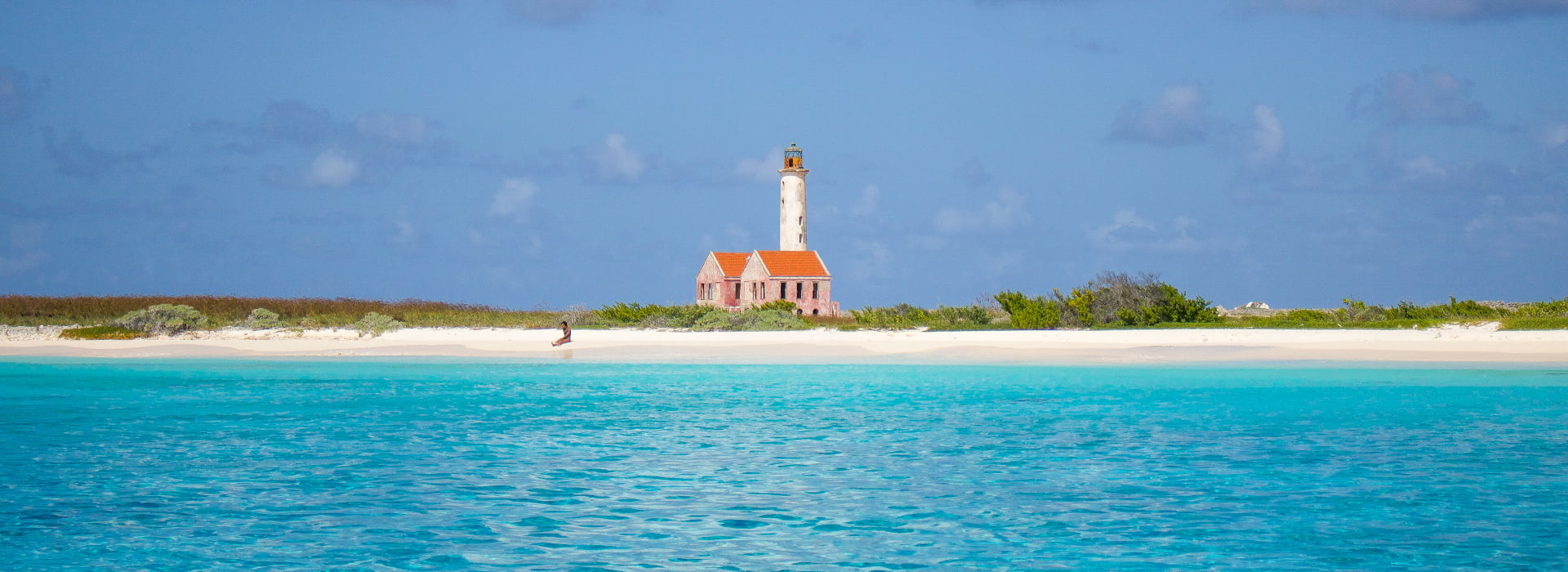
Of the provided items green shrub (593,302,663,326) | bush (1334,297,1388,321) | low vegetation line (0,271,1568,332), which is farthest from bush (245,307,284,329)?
→ bush (1334,297,1388,321)

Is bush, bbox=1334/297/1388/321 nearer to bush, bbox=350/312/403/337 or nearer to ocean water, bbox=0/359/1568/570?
ocean water, bbox=0/359/1568/570

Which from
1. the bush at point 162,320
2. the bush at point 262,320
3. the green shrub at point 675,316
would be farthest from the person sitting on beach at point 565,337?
the bush at point 162,320

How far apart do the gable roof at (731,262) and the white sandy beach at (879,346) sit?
16.5 metres

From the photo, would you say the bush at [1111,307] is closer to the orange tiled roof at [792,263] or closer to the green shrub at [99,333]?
the orange tiled roof at [792,263]

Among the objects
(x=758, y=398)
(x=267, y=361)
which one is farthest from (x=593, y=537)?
(x=267, y=361)

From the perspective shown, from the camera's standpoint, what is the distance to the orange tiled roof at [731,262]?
51312 millimetres

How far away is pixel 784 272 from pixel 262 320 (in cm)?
2054

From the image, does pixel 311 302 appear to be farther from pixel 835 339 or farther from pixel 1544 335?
pixel 1544 335

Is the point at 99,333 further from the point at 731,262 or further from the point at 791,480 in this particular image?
the point at 791,480

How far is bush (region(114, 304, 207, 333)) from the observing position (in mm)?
34812

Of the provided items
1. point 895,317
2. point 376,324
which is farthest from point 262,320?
point 895,317

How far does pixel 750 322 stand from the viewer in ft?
121

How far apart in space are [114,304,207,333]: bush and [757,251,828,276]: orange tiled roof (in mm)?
21660

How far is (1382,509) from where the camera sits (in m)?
8.62
